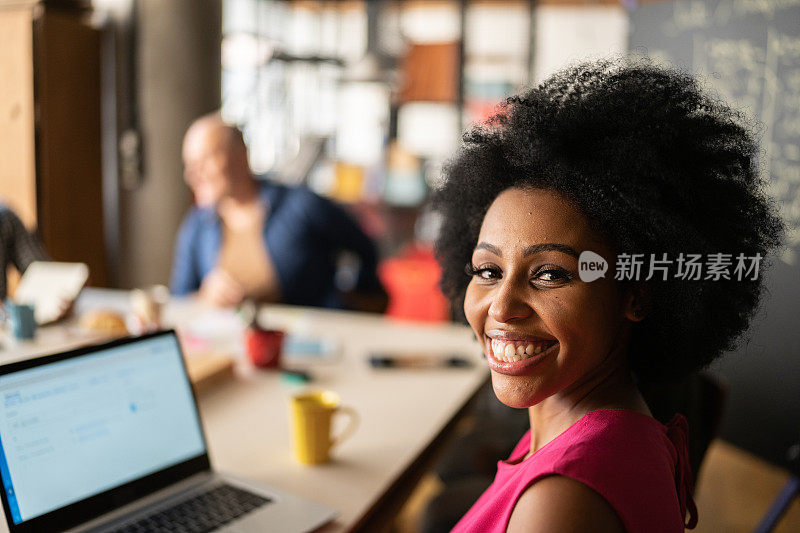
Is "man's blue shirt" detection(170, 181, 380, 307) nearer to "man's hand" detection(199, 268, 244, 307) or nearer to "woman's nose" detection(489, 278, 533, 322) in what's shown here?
"man's hand" detection(199, 268, 244, 307)

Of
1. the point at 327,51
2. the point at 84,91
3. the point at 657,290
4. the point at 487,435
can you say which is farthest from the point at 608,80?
the point at 327,51

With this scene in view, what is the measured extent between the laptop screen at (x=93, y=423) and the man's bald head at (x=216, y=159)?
1.56m

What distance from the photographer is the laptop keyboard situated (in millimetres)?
1053

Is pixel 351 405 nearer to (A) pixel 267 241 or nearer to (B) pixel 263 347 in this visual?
(B) pixel 263 347

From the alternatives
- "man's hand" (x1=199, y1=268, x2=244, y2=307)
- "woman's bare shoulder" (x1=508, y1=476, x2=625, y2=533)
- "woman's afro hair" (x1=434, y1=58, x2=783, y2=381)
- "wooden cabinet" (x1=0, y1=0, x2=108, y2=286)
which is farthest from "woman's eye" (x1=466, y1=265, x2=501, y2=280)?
"wooden cabinet" (x1=0, y1=0, x2=108, y2=286)

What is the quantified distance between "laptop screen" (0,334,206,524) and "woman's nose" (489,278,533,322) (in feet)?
2.15

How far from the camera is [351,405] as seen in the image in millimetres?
1655

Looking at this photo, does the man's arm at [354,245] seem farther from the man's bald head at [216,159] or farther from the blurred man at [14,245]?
the blurred man at [14,245]

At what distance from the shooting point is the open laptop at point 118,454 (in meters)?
0.97

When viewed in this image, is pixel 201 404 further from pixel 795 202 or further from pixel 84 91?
pixel 84 91

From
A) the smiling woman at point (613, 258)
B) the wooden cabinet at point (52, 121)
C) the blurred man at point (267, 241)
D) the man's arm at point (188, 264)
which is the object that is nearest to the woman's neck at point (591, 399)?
the smiling woman at point (613, 258)

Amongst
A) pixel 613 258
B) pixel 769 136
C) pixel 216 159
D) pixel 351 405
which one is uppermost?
pixel 769 136

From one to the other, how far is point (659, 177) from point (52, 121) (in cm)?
392

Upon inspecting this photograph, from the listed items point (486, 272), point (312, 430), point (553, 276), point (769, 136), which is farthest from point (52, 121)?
point (553, 276)
